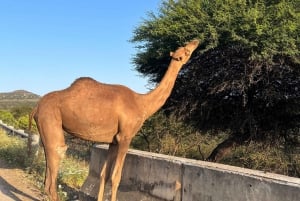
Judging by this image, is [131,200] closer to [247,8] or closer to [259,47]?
[259,47]

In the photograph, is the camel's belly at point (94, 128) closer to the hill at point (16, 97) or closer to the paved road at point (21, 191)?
the paved road at point (21, 191)

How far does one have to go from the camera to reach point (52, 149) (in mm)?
7324

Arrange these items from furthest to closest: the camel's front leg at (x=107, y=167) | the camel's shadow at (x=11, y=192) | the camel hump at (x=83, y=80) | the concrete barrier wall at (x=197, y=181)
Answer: the camel's shadow at (x=11, y=192)
the camel's front leg at (x=107, y=167)
the camel hump at (x=83, y=80)
the concrete barrier wall at (x=197, y=181)

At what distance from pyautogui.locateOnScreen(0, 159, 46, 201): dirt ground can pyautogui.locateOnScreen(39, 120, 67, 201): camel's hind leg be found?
8.05 ft

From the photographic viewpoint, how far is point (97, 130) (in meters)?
7.29

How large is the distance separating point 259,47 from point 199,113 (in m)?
4.24

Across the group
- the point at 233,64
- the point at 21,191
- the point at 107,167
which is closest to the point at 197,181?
the point at 107,167

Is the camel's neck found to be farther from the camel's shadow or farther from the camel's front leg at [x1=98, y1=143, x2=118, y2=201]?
the camel's shadow

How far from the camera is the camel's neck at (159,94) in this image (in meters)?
7.66

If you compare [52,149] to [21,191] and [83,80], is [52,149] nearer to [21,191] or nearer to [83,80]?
[83,80]

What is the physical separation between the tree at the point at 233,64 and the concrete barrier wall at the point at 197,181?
Result: 19.6ft

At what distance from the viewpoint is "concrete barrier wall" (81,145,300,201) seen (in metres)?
5.12

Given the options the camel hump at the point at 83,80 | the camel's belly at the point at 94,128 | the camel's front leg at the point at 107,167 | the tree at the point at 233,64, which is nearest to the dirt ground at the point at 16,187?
the camel's front leg at the point at 107,167

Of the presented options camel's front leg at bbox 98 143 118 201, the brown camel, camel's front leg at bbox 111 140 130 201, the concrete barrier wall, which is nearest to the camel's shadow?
the concrete barrier wall
